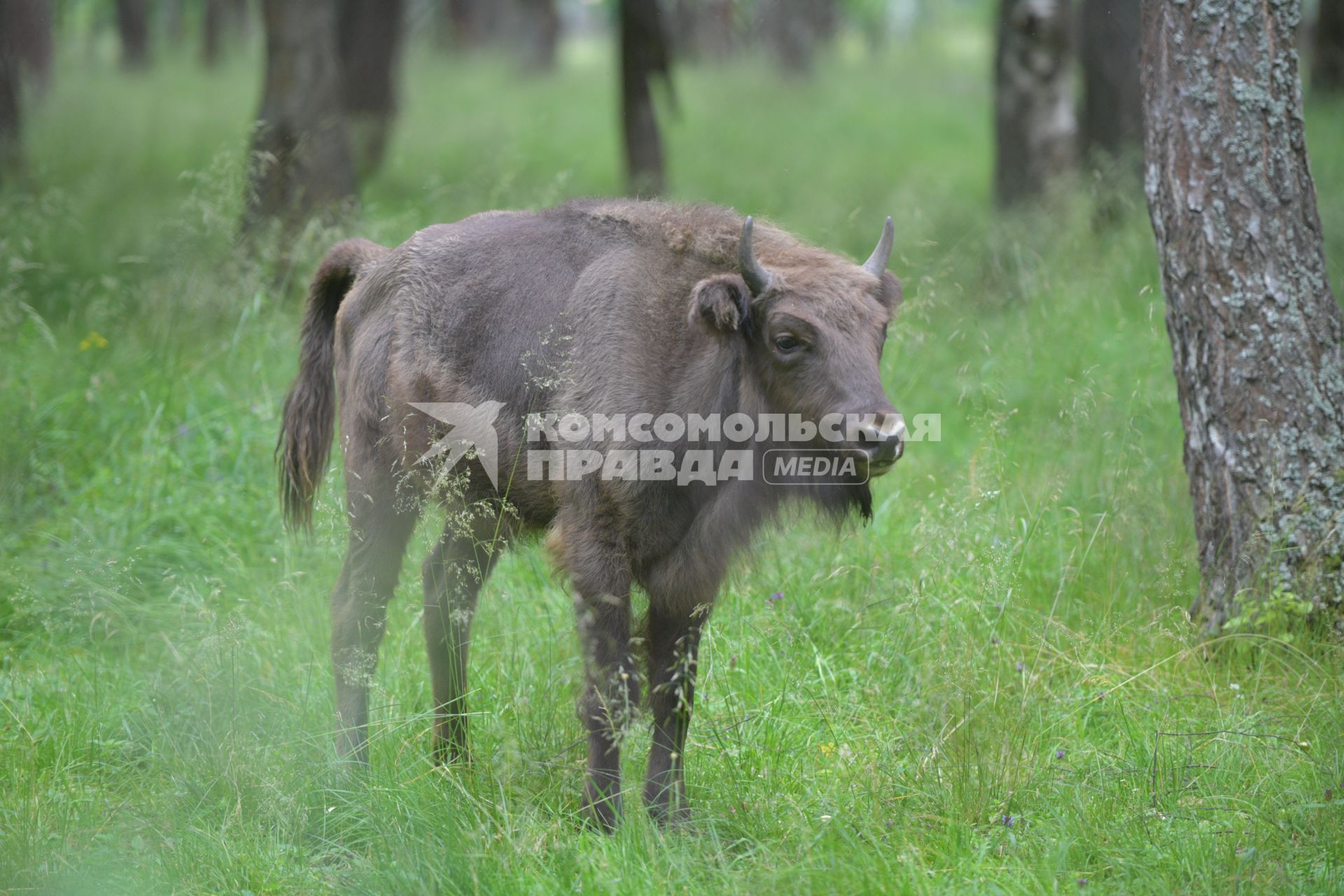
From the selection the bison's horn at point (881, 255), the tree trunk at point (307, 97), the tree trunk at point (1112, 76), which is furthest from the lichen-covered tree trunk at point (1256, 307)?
the tree trunk at point (1112, 76)

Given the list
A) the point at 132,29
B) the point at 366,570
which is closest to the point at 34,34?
the point at 132,29

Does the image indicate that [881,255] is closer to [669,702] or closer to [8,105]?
[669,702]

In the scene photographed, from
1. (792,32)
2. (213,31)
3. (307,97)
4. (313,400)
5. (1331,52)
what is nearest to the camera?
(313,400)

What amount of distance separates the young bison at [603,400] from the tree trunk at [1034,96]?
20.4 feet

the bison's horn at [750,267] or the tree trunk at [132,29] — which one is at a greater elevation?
the tree trunk at [132,29]

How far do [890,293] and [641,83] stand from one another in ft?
24.2

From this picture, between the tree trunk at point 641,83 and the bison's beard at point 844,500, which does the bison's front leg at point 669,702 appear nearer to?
the bison's beard at point 844,500

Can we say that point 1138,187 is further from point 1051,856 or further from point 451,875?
point 451,875

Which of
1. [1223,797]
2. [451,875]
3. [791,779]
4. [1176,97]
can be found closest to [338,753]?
[451,875]

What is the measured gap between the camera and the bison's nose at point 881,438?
11.0 feet

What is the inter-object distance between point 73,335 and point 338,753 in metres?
4.57

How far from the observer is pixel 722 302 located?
11.8 feet

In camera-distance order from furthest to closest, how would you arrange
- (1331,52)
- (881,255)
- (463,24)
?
(463,24), (1331,52), (881,255)

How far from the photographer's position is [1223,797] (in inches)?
141
